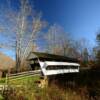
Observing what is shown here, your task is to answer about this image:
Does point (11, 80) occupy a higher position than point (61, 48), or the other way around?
point (61, 48)

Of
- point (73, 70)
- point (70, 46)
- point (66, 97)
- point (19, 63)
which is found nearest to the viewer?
point (66, 97)

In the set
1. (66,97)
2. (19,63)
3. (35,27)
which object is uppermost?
(35,27)

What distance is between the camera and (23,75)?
21719 mm

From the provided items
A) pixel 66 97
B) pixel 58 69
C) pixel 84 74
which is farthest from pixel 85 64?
pixel 66 97

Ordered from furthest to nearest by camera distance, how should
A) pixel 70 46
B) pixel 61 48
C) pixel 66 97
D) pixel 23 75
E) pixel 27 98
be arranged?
pixel 70 46
pixel 61 48
pixel 23 75
pixel 66 97
pixel 27 98

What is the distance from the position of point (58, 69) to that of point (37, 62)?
159 inches

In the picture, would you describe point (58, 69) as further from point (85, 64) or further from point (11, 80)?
point (85, 64)

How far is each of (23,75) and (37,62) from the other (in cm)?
293

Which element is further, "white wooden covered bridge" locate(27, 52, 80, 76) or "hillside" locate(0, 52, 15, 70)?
"hillside" locate(0, 52, 15, 70)

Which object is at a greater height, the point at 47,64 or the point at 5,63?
→ the point at 47,64

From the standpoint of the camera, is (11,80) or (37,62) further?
(37,62)

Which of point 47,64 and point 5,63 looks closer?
point 47,64

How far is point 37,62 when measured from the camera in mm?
23828

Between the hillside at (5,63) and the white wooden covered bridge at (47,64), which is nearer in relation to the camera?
the white wooden covered bridge at (47,64)
